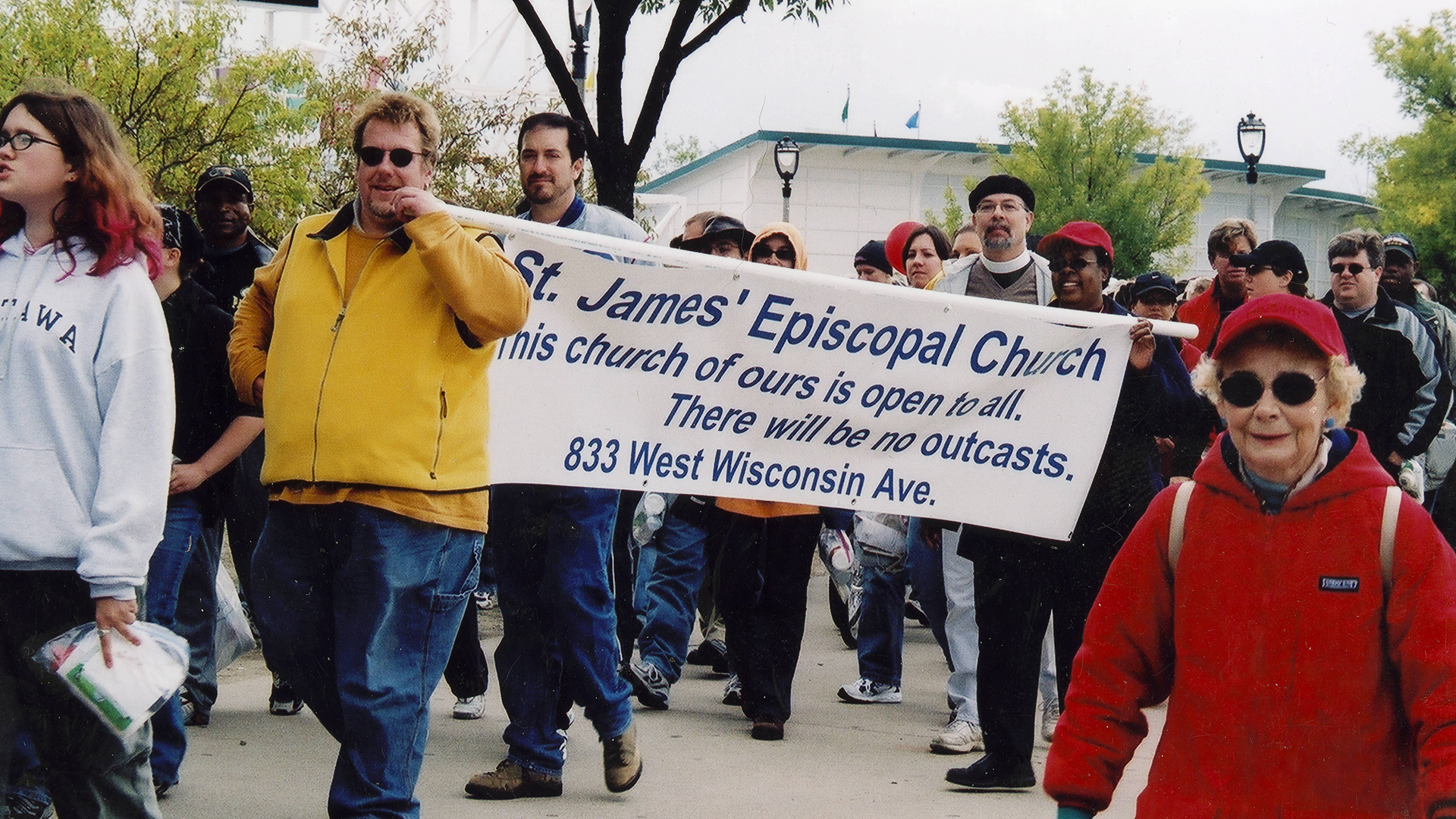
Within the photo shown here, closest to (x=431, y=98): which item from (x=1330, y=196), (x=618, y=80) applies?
(x=618, y=80)

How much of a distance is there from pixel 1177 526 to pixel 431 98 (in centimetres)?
1866

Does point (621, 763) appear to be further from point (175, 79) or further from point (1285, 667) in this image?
point (175, 79)

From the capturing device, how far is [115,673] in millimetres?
3467

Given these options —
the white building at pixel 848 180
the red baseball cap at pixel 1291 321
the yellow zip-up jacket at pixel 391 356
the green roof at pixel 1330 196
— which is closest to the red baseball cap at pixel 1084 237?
the yellow zip-up jacket at pixel 391 356

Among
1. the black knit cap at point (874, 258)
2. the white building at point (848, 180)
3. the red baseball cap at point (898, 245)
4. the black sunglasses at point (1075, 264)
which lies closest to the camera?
the black sunglasses at point (1075, 264)

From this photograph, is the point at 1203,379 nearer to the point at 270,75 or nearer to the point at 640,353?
the point at 640,353

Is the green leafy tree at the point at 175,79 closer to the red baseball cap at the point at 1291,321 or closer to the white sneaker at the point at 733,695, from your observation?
the white sneaker at the point at 733,695

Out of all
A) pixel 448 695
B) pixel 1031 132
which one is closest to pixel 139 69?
pixel 448 695

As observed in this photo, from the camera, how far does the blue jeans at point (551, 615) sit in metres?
5.31

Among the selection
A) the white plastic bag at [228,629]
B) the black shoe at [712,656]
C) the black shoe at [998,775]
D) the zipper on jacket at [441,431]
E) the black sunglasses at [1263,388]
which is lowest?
the black shoe at [712,656]

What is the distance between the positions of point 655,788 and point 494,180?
52.8ft

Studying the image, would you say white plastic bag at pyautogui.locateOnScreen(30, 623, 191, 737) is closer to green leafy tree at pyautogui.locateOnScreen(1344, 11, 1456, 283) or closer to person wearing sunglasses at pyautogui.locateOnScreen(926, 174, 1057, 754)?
person wearing sunglasses at pyautogui.locateOnScreen(926, 174, 1057, 754)

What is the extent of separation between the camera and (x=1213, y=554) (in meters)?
2.96

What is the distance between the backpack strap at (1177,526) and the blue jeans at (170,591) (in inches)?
118
